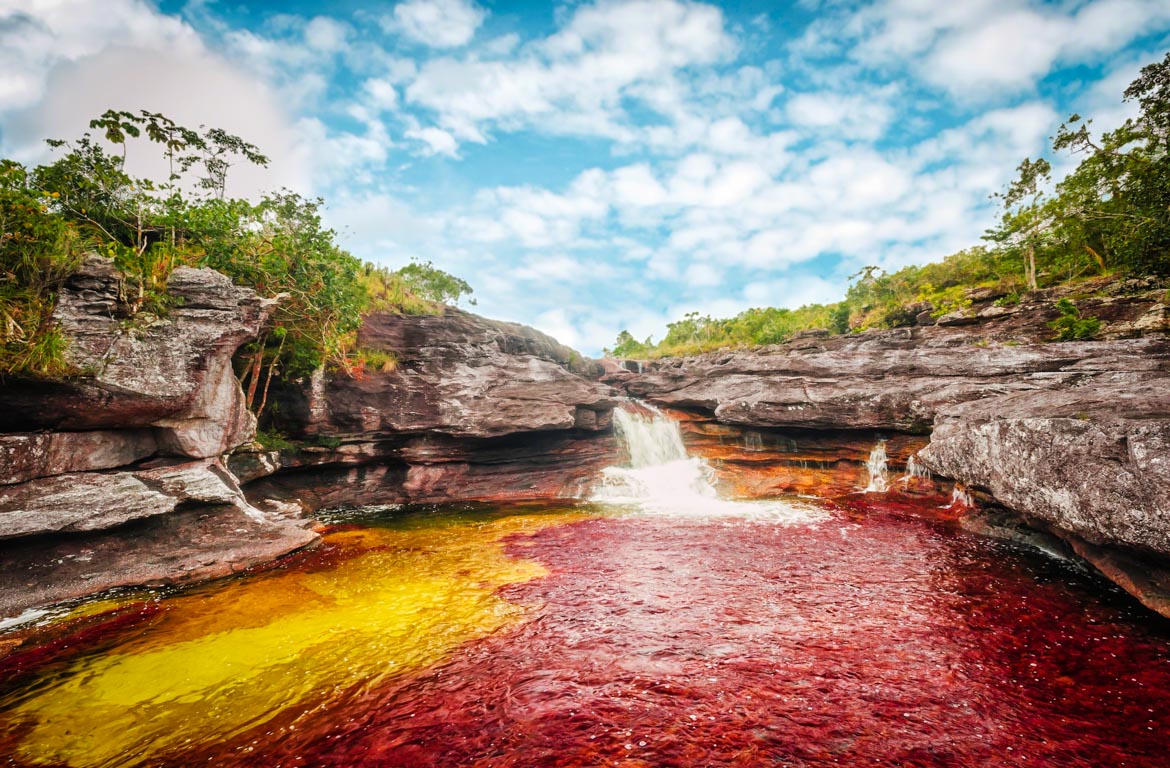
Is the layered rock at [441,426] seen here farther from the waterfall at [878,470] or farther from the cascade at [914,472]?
the cascade at [914,472]

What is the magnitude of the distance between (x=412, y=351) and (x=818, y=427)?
19.0 m

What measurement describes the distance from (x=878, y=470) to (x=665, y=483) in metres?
8.93

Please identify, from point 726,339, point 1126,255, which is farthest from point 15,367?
point 726,339

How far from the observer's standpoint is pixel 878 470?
17.4 meters

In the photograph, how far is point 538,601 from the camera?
8102 millimetres

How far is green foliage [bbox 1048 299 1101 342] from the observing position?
761 inches

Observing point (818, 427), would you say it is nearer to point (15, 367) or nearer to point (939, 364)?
point (939, 364)

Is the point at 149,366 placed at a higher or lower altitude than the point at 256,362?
lower

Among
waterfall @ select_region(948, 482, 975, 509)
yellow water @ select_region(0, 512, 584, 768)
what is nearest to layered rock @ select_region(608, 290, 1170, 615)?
waterfall @ select_region(948, 482, 975, 509)

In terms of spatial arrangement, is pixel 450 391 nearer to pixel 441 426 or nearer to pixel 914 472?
pixel 441 426

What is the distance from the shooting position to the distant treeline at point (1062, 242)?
13.3 metres

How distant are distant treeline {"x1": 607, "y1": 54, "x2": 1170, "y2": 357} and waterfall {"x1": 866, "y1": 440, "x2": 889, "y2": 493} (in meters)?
9.69

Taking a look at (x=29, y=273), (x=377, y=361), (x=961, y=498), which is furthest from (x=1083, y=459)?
(x=377, y=361)

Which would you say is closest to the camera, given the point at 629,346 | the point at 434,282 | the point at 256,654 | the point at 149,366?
the point at 256,654
